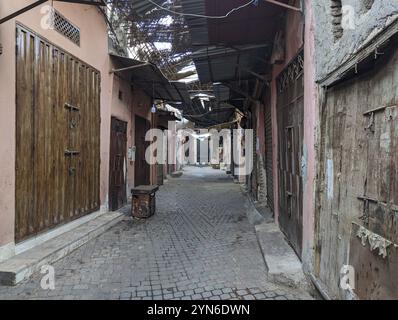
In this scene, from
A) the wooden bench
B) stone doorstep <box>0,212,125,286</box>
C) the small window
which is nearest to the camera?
the small window

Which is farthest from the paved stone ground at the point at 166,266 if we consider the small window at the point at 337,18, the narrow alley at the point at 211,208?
the small window at the point at 337,18

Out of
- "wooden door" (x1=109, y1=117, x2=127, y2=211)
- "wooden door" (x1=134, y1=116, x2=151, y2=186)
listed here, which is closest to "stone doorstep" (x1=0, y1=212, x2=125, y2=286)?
"wooden door" (x1=109, y1=117, x2=127, y2=211)

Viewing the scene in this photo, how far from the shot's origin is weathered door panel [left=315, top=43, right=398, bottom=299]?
2264 mm

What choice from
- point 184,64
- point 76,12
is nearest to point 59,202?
point 76,12

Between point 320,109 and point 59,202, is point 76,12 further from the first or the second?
point 320,109

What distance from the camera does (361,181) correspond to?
2.72 meters

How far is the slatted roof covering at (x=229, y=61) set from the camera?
6648 millimetres

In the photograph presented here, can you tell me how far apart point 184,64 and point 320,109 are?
10.0 metres

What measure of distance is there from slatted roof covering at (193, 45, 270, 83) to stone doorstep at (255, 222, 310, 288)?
11.9 feet

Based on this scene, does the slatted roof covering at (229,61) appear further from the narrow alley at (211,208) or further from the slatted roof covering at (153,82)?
the slatted roof covering at (153,82)

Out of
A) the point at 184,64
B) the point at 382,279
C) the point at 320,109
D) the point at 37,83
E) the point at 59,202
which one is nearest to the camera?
the point at 382,279

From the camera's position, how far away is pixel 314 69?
369cm

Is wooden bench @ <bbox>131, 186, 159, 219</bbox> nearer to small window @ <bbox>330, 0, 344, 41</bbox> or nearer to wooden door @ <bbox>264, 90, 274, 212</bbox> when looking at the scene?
wooden door @ <bbox>264, 90, 274, 212</bbox>

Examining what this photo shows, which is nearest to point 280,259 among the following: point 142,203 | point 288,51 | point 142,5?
point 288,51
